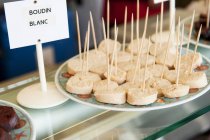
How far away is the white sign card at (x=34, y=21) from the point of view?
84 cm

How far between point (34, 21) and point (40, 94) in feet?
0.65

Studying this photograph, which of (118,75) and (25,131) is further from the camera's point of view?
(118,75)

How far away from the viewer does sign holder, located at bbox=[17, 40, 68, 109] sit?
0.89 meters

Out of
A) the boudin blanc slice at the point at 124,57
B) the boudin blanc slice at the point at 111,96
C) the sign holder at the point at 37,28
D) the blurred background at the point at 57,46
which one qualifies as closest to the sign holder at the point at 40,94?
the sign holder at the point at 37,28

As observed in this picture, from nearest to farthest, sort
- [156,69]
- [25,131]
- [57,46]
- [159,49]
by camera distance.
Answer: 1. [25,131]
2. [156,69]
3. [159,49]
4. [57,46]

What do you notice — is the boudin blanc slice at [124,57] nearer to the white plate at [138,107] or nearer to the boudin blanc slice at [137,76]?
the boudin blanc slice at [137,76]

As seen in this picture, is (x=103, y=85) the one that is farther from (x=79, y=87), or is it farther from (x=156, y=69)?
(x=156, y=69)

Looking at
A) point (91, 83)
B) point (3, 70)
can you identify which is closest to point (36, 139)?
point (91, 83)

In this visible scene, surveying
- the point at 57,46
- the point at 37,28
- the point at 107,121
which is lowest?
the point at 57,46

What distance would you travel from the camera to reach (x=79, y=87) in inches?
35.1

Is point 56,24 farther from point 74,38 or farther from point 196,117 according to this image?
point 74,38

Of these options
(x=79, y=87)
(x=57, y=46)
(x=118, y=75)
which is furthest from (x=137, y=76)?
(x=57, y=46)

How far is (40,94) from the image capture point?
0.94 meters

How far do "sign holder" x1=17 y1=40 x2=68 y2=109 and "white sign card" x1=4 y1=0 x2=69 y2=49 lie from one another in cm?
3
